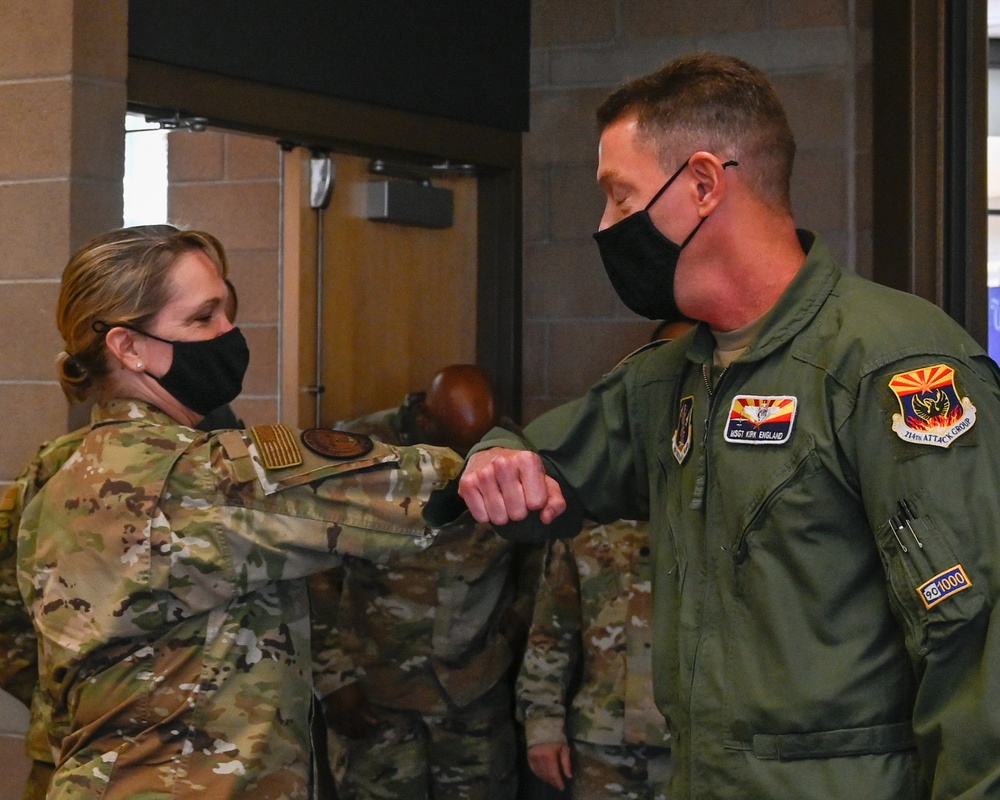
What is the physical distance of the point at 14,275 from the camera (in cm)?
252

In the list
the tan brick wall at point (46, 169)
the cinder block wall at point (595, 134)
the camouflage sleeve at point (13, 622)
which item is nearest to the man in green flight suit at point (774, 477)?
the camouflage sleeve at point (13, 622)

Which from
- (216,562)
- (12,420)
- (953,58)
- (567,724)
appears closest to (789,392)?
(216,562)

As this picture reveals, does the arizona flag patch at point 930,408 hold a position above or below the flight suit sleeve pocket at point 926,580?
above

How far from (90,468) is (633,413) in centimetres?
81

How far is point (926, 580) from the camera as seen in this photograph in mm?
1286

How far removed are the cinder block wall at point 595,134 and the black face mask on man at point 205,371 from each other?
5.82ft

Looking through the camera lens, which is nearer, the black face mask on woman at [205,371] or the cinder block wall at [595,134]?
the black face mask on woman at [205,371]

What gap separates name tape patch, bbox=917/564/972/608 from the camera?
1.27 meters

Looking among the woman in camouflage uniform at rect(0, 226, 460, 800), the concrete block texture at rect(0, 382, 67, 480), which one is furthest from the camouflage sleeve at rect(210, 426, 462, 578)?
the concrete block texture at rect(0, 382, 67, 480)

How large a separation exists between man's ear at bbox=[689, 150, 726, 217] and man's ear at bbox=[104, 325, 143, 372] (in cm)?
94

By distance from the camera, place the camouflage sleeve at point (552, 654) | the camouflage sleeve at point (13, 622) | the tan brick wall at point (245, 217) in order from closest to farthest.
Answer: the camouflage sleeve at point (13, 622), the camouflage sleeve at point (552, 654), the tan brick wall at point (245, 217)

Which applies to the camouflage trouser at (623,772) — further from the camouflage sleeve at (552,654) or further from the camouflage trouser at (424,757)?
the camouflage trouser at (424,757)

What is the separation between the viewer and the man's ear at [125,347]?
197cm

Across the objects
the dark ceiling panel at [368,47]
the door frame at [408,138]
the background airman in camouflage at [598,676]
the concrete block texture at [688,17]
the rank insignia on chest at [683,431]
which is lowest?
the background airman in camouflage at [598,676]
